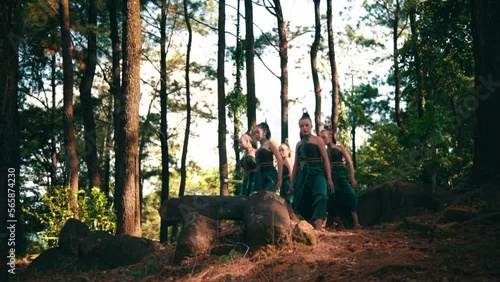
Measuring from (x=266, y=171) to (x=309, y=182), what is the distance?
1692mm

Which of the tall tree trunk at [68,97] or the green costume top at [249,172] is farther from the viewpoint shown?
the tall tree trunk at [68,97]

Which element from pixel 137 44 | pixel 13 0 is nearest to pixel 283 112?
pixel 137 44

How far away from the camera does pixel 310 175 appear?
10961 mm

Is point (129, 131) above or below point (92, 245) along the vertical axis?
above

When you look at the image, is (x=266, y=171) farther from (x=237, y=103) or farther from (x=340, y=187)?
(x=237, y=103)

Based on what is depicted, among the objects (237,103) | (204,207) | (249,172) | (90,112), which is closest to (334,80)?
(237,103)

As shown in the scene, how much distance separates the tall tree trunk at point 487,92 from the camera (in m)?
9.93

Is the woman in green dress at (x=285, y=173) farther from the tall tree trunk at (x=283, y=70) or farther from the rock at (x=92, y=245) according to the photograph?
the tall tree trunk at (x=283, y=70)

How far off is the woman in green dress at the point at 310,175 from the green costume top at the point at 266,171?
4.20ft

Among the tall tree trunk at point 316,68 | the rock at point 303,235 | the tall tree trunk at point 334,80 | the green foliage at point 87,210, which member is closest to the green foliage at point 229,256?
the rock at point 303,235

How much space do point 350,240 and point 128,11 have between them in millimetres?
6914

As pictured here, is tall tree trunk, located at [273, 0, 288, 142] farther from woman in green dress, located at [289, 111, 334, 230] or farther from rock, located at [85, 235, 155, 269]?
rock, located at [85, 235, 155, 269]

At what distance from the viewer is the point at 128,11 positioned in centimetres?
1265

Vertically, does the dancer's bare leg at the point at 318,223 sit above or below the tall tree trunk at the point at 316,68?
below
